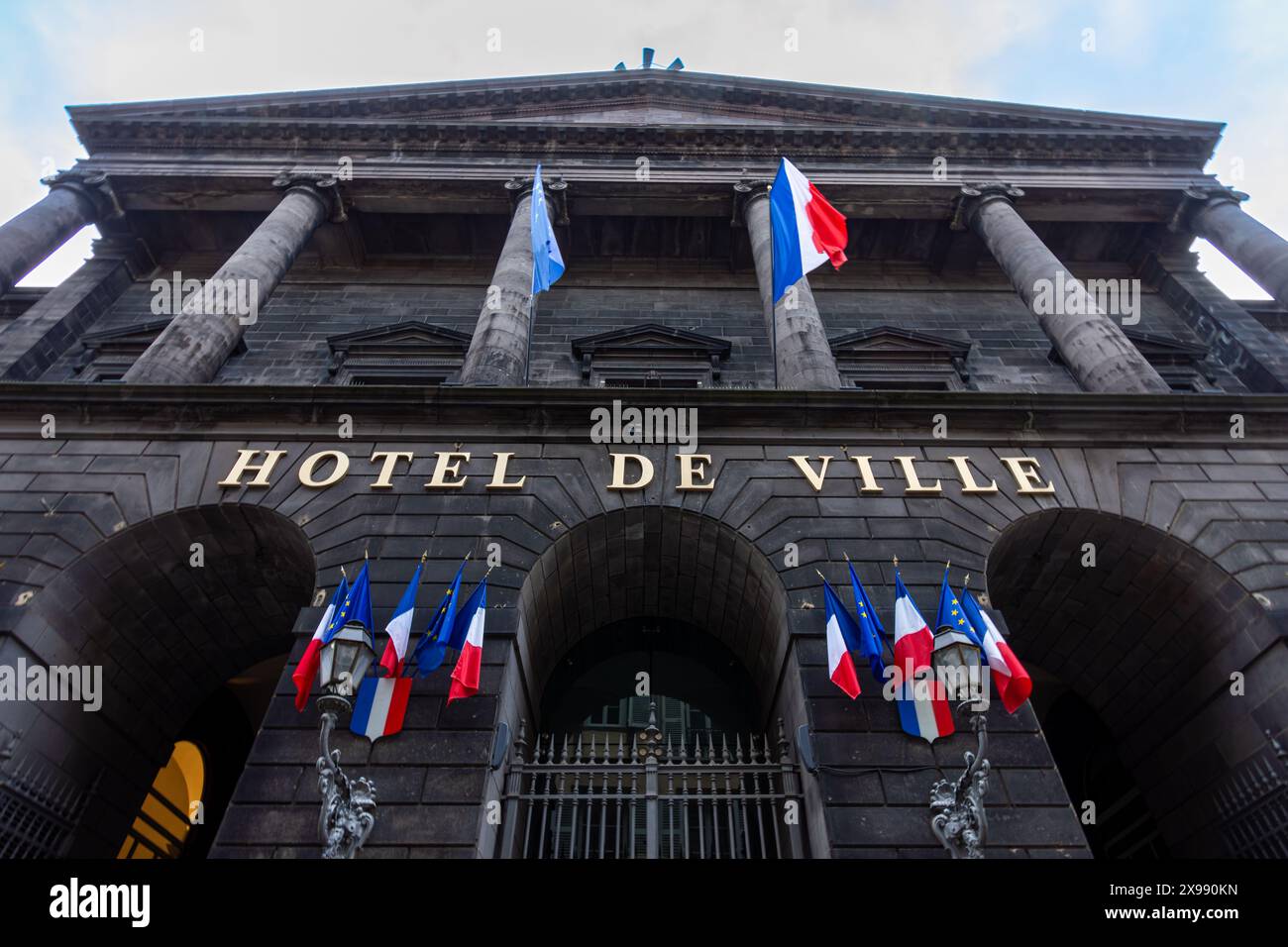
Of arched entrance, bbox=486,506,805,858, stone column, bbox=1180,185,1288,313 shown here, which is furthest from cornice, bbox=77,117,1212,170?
arched entrance, bbox=486,506,805,858

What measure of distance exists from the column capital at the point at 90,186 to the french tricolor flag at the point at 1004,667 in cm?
2255

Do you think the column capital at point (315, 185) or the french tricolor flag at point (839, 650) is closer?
the french tricolor flag at point (839, 650)

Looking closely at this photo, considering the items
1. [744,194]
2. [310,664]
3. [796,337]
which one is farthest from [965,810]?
Answer: [744,194]

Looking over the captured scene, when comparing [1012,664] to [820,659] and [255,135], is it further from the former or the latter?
[255,135]

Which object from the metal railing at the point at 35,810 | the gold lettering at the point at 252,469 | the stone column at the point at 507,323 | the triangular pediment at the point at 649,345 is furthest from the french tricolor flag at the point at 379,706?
the triangular pediment at the point at 649,345

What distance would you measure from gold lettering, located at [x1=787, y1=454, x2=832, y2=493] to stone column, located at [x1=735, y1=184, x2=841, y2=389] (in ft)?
5.92

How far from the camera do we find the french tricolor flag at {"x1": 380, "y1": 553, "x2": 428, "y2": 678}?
8.51 m

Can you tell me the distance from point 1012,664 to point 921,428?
4.60 m

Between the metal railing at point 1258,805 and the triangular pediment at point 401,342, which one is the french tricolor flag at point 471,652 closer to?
the metal railing at point 1258,805

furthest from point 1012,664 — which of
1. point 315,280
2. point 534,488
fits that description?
point 315,280

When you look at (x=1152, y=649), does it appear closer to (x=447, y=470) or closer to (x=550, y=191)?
(x=447, y=470)

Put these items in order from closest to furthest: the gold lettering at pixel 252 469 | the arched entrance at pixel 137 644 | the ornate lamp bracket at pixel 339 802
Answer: the ornate lamp bracket at pixel 339 802 → the arched entrance at pixel 137 644 → the gold lettering at pixel 252 469

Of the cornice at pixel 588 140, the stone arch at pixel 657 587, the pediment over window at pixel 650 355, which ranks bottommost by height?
the stone arch at pixel 657 587

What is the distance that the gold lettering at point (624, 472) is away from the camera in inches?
434
